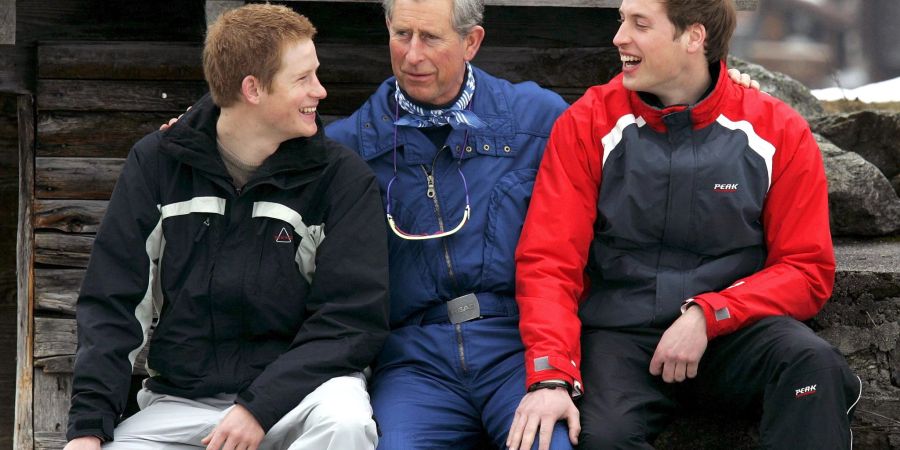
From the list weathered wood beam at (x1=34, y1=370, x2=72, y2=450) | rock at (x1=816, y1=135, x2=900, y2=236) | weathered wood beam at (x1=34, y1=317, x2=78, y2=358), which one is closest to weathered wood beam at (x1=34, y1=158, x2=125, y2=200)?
weathered wood beam at (x1=34, y1=317, x2=78, y2=358)

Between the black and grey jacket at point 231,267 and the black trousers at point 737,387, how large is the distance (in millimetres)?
699

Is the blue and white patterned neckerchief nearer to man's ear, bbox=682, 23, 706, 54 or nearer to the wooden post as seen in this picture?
man's ear, bbox=682, 23, 706, 54

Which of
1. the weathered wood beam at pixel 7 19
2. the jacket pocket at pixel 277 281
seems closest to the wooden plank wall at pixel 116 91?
the weathered wood beam at pixel 7 19

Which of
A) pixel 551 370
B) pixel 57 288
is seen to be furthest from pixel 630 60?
pixel 57 288

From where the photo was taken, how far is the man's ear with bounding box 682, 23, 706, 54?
3762 mm

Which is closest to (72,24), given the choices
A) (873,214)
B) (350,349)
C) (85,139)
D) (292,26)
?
(85,139)

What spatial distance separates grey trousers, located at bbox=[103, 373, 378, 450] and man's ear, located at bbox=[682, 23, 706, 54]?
149 centimetres

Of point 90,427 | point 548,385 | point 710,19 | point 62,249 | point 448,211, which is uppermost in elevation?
point 710,19

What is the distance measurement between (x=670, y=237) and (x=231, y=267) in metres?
1.38

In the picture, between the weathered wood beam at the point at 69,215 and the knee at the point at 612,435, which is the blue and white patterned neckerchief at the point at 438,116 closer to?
the knee at the point at 612,435

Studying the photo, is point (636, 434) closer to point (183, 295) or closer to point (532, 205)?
point (532, 205)

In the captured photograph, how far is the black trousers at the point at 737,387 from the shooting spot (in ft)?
11.0

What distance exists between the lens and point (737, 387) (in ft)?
12.0

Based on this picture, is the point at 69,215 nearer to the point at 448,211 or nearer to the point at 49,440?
the point at 49,440
